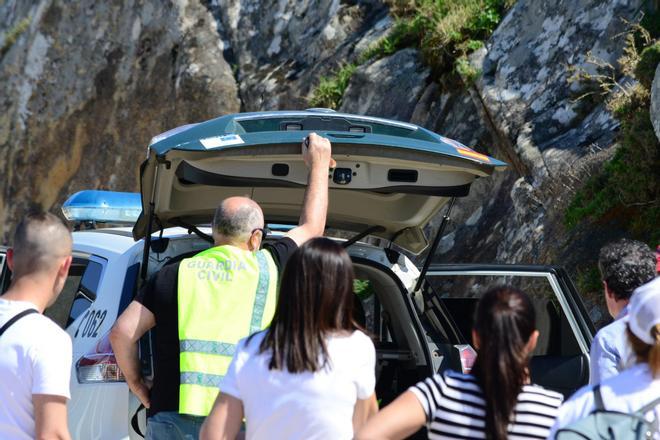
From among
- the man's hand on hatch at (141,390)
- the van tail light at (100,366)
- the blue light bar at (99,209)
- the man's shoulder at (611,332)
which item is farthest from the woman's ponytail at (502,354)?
the blue light bar at (99,209)

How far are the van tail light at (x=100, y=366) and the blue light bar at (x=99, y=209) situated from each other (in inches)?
116

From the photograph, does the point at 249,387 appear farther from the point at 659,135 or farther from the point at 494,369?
the point at 659,135

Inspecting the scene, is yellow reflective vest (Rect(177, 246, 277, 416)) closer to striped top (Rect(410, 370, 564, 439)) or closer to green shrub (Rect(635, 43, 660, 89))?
striped top (Rect(410, 370, 564, 439))

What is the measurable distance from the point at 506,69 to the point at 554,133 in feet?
3.82

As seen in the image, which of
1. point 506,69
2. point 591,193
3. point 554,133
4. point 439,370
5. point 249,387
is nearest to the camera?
point 249,387

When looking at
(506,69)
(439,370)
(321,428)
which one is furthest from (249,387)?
(506,69)

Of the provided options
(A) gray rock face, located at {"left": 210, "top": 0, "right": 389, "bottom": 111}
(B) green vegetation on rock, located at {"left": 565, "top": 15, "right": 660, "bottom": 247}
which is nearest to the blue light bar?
(B) green vegetation on rock, located at {"left": 565, "top": 15, "right": 660, "bottom": 247}

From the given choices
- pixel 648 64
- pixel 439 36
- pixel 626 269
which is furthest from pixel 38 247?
pixel 439 36

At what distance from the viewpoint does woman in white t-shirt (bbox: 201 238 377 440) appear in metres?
3.34

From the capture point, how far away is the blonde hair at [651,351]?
3.09 metres

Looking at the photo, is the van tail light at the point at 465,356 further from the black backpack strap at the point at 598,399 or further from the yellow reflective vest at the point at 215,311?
the black backpack strap at the point at 598,399

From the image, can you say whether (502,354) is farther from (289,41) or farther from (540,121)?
(289,41)

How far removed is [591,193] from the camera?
8.65 meters

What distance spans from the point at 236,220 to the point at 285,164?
786mm
